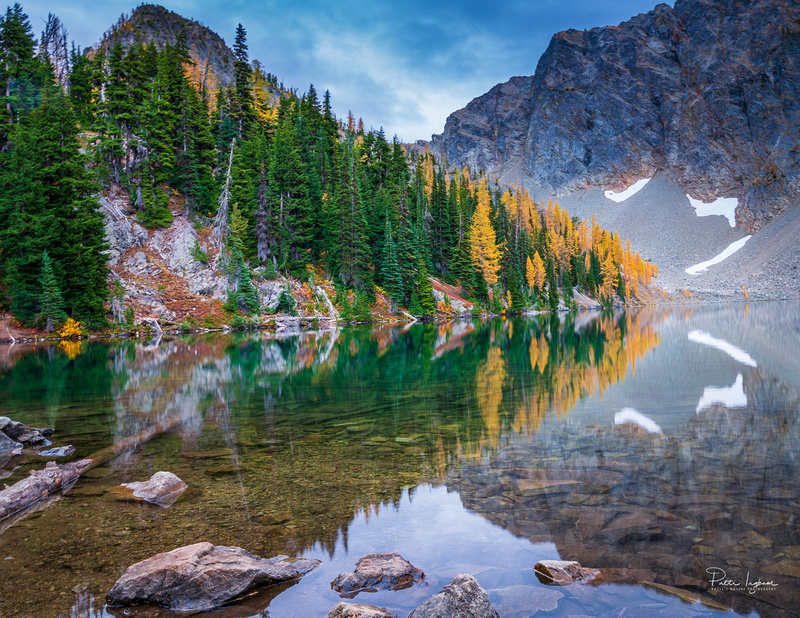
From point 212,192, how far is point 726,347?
48.6 metres

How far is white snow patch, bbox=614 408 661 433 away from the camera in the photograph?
1012 centimetres

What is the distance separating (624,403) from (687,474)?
18.3 ft

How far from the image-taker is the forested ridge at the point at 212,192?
33.8 meters

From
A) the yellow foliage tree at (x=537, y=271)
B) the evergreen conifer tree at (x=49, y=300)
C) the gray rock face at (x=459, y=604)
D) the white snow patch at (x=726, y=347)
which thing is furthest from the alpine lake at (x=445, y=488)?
the yellow foliage tree at (x=537, y=271)

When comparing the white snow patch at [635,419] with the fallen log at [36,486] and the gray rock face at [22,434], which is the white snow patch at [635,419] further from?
the gray rock face at [22,434]

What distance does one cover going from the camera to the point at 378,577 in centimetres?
472

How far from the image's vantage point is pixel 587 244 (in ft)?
406

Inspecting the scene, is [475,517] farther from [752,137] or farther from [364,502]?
[752,137]

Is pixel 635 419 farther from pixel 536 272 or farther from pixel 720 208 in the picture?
pixel 720 208

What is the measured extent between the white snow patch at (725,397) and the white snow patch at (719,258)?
163 m

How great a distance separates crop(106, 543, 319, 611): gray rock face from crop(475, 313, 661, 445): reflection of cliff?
583cm

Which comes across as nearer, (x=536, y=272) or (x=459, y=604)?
(x=459, y=604)

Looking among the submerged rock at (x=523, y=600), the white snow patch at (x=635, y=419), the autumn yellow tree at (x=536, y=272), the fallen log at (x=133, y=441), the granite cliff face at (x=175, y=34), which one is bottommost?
the submerged rock at (x=523, y=600)

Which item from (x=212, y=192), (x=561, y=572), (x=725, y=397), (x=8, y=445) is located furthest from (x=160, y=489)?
(x=212, y=192)
